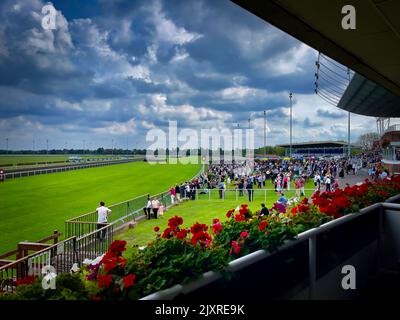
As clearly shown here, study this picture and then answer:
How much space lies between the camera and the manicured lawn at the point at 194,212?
12.6 meters

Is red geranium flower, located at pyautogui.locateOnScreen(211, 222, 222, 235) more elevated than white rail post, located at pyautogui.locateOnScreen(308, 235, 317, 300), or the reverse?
red geranium flower, located at pyautogui.locateOnScreen(211, 222, 222, 235)

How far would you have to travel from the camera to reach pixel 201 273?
206cm

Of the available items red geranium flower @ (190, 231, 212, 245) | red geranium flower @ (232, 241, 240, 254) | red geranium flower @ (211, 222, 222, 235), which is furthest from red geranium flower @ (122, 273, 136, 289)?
red geranium flower @ (211, 222, 222, 235)

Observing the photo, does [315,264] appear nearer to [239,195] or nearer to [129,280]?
[129,280]

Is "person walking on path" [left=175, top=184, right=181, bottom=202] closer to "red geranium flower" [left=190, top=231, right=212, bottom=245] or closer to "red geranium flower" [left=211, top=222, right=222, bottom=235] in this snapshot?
"red geranium flower" [left=211, top=222, right=222, bottom=235]

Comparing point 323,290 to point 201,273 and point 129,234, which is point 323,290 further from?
point 129,234

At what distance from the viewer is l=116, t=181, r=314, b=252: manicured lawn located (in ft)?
41.3

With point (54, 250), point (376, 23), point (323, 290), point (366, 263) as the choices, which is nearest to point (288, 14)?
point (376, 23)

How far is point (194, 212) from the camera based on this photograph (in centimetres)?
A: 1695

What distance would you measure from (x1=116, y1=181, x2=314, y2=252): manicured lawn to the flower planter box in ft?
25.7
